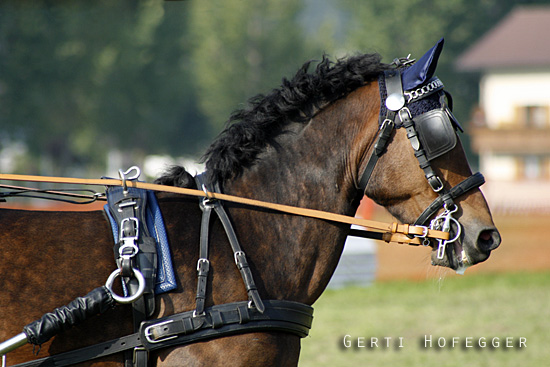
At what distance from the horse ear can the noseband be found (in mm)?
30

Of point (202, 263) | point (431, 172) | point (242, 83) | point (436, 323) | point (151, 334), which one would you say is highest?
point (242, 83)

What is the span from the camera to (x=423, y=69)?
8.74 ft

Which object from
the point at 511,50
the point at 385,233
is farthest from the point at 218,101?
the point at 385,233

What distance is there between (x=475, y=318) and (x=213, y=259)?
6.61 metres

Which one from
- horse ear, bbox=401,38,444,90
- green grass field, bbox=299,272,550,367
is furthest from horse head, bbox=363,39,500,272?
green grass field, bbox=299,272,550,367

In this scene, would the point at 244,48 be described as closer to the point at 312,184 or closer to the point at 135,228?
the point at 312,184

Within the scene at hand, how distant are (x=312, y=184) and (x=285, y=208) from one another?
18cm

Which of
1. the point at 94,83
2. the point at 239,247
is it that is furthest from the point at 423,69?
the point at 94,83

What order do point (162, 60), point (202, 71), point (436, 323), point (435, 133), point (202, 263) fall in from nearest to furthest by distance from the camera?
point (202, 263) < point (435, 133) < point (436, 323) < point (162, 60) < point (202, 71)

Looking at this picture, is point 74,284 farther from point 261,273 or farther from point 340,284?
point 340,284

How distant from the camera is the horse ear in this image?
2660mm

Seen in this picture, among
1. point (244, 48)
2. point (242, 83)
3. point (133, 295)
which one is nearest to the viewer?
point (133, 295)

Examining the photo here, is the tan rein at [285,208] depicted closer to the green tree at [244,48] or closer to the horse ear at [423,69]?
the horse ear at [423,69]

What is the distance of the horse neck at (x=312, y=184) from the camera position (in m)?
2.71
